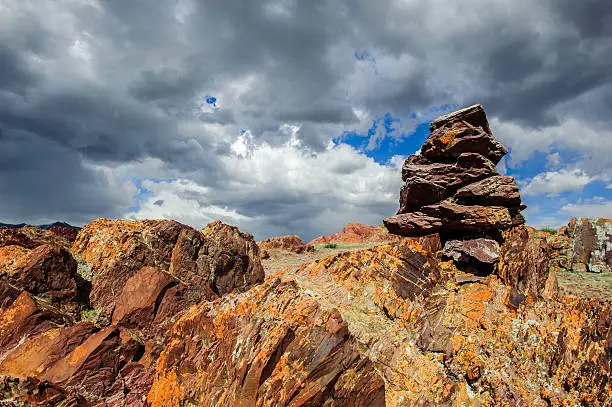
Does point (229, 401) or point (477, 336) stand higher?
point (477, 336)

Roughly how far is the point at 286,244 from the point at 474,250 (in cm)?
3304

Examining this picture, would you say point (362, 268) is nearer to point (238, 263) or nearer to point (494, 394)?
point (494, 394)

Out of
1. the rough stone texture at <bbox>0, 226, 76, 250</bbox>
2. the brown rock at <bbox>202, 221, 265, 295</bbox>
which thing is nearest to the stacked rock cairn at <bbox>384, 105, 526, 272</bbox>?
the brown rock at <bbox>202, 221, 265, 295</bbox>

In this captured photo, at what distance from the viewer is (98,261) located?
771 inches

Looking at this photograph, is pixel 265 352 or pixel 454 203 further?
pixel 454 203

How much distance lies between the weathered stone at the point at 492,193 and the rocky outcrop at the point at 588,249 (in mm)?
12477

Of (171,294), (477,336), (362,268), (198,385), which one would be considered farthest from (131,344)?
(477,336)

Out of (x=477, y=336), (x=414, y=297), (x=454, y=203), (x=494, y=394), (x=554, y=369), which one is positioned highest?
(x=454, y=203)

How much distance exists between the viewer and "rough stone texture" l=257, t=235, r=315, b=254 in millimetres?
42062

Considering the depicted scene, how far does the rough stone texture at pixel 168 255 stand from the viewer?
18.6 metres

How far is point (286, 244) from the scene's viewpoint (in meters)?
43.2

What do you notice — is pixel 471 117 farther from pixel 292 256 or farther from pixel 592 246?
pixel 292 256

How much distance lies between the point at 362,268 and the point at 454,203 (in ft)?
15.4

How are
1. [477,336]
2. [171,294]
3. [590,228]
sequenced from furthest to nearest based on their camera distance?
[590,228] → [171,294] → [477,336]
